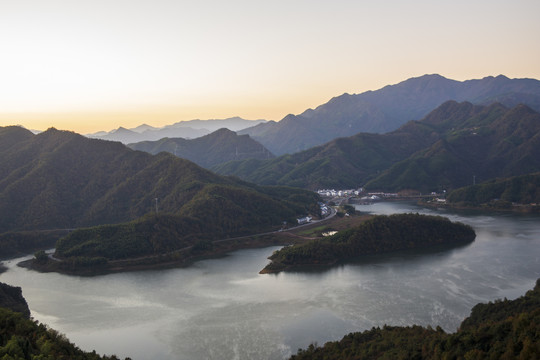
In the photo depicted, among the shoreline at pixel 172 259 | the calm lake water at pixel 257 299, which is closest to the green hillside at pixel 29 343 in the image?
the calm lake water at pixel 257 299

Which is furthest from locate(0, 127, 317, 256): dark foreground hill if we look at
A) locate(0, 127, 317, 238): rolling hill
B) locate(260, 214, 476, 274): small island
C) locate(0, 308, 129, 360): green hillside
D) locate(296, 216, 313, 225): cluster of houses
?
locate(0, 308, 129, 360): green hillside

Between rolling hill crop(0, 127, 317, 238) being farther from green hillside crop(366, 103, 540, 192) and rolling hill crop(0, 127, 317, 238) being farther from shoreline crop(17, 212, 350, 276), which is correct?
green hillside crop(366, 103, 540, 192)

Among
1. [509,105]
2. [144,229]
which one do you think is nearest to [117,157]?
[144,229]

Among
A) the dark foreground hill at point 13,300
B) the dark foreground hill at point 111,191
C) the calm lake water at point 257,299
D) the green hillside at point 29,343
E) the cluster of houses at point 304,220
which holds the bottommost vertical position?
the calm lake water at point 257,299

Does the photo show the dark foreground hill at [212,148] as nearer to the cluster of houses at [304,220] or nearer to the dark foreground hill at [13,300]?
the cluster of houses at [304,220]

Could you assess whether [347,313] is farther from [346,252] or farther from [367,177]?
[367,177]

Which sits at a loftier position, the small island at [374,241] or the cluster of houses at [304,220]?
the cluster of houses at [304,220]
